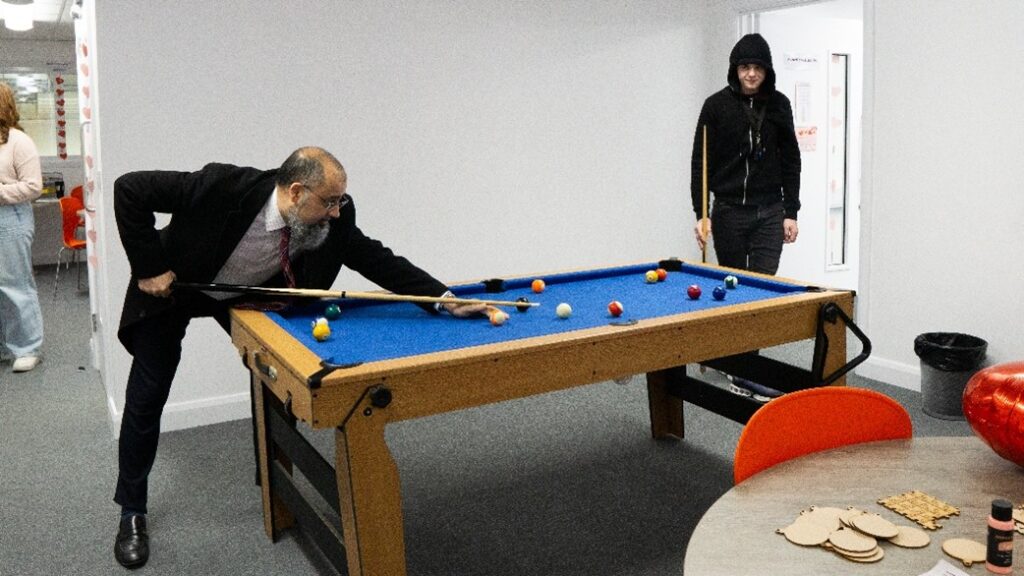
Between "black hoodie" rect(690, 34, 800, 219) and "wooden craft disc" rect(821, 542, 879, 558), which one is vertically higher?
"black hoodie" rect(690, 34, 800, 219)

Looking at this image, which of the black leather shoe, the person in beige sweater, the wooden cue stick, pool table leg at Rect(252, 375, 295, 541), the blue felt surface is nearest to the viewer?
the blue felt surface

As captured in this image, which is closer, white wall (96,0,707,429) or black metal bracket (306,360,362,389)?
black metal bracket (306,360,362,389)

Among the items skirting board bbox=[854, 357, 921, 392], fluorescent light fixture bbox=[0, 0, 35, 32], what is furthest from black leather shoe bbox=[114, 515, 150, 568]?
fluorescent light fixture bbox=[0, 0, 35, 32]

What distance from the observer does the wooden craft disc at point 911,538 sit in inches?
45.9

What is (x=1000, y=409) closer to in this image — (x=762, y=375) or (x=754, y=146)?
(x=762, y=375)

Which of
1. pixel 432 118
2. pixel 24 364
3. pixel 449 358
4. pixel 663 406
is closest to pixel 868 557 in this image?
pixel 449 358

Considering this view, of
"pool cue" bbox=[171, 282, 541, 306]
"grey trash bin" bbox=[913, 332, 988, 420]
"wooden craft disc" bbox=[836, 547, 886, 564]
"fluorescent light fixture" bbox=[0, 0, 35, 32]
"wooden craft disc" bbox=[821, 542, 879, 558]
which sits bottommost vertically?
"grey trash bin" bbox=[913, 332, 988, 420]

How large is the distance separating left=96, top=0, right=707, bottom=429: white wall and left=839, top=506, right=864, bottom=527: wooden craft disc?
3127 mm

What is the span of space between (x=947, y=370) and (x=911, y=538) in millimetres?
2760

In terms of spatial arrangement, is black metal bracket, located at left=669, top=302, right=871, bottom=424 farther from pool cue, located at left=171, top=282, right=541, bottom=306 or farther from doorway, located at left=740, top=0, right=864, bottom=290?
doorway, located at left=740, top=0, right=864, bottom=290

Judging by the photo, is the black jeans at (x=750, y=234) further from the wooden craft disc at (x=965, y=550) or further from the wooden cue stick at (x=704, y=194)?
the wooden craft disc at (x=965, y=550)

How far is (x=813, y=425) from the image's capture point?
5.14 feet

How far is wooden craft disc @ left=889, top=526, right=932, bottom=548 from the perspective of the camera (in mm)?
1166

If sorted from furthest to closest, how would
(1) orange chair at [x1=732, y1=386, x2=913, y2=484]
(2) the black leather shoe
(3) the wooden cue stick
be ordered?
1. (3) the wooden cue stick
2. (2) the black leather shoe
3. (1) orange chair at [x1=732, y1=386, x2=913, y2=484]
